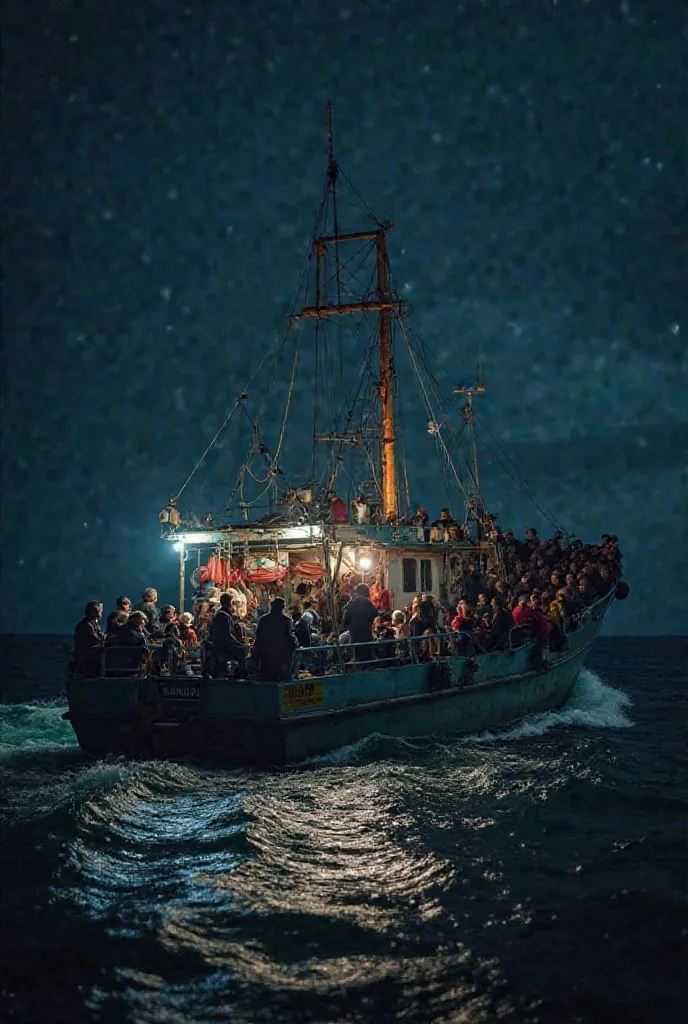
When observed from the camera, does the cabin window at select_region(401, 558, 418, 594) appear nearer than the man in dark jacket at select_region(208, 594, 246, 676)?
No

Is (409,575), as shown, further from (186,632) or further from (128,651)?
(128,651)

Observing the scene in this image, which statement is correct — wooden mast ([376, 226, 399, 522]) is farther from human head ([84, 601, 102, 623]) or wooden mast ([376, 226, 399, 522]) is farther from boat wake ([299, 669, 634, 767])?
human head ([84, 601, 102, 623])

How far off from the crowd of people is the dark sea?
1696 mm

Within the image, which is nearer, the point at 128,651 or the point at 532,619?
the point at 128,651

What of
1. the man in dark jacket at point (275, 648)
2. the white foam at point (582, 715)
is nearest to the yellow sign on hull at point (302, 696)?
the man in dark jacket at point (275, 648)

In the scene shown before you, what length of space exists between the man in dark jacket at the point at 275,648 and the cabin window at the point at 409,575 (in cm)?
787

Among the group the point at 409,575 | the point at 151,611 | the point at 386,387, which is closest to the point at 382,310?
the point at 386,387

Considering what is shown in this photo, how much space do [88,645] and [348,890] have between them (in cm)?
699

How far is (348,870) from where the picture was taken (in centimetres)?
880

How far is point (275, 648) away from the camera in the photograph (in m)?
12.6

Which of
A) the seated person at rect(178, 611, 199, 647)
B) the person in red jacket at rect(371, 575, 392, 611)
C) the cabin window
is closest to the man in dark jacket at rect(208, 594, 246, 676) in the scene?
the seated person at rect(178, 611, 199, 647)

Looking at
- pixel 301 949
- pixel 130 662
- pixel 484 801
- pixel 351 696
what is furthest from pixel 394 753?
Result: pixel 301 949

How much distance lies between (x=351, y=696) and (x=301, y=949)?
664 cm

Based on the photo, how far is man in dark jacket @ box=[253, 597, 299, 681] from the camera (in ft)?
41.4
